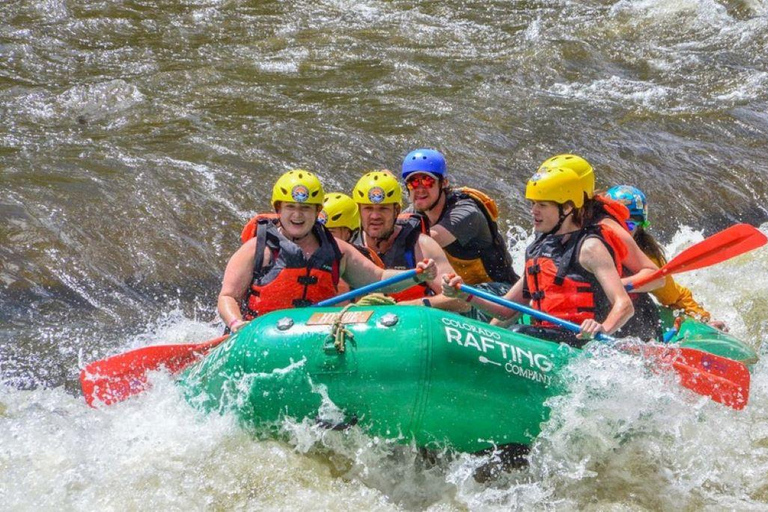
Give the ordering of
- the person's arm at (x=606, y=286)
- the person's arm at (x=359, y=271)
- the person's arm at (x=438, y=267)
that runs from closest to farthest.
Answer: the person's arm at (x=606, y=286) < the person's arm at (x=359, y=271) < the person's arm at (x=438, y=267)

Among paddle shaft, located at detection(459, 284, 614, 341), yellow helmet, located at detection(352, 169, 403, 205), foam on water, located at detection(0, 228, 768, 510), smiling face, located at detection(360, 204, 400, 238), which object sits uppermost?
yellow helmet, located at detection(352, 169, 403, 205)

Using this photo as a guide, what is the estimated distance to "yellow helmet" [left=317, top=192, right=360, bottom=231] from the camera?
6586 millimetres

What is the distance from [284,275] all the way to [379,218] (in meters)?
0.98

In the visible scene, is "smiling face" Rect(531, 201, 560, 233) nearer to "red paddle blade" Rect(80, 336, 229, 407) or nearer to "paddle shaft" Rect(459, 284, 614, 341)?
"paddle shaft" Rect(459, 284, 614, 341)

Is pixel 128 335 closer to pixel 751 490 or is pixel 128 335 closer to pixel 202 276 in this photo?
pixel 202 276

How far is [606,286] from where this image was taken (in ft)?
18.0

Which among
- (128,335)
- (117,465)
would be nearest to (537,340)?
(117,465)

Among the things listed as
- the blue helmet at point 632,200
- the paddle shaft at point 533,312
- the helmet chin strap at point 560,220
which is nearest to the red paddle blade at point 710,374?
the paddle shaft at point 533,312

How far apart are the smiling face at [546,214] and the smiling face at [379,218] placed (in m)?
1.06

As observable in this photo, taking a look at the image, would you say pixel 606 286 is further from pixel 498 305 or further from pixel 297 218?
pixel 297 218

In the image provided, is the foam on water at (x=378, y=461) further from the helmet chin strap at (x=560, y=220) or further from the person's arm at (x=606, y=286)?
the helmet chin strap at (x=560, y=220)

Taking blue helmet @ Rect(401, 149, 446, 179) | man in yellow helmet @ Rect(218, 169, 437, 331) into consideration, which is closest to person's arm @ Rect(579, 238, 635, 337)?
man in yellow helmet @ Rect(218, 169, 437, 331)

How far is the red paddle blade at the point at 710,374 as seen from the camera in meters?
5.37

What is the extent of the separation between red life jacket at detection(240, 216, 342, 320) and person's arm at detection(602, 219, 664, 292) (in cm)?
160
